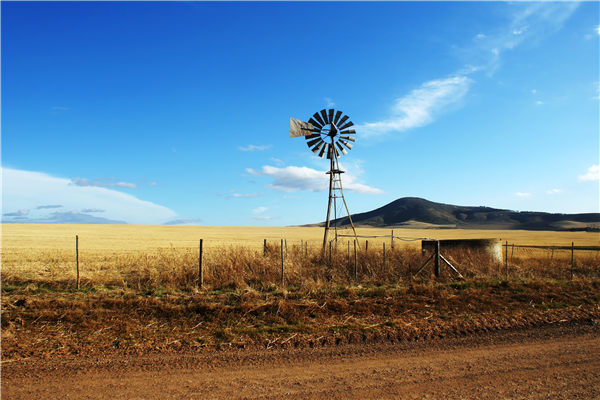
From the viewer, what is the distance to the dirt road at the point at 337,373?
5258mm

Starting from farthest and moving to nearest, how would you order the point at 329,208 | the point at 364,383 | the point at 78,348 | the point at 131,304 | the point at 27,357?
the point at 329,208, the point at 131,304, the point at 78,348, the point at 27,357, the point at 364,383

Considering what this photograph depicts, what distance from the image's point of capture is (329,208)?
72.8 ft

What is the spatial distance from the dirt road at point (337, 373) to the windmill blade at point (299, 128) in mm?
16462

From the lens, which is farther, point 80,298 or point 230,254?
point 230,254

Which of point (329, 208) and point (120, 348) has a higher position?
point (329, 208)

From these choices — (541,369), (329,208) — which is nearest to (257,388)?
(541,369)

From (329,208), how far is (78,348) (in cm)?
1644

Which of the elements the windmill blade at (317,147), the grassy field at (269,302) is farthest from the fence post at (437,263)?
the windmill blade at (317,147)

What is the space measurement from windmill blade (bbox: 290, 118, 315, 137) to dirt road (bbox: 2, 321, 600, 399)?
54.0 ft

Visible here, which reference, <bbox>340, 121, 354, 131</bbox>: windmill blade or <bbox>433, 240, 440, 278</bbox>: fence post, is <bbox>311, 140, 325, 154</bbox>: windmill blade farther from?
<bbox>433, 240, 440, 278</bbox>: fence post

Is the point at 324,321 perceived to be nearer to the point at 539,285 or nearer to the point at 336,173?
the point at 539,285

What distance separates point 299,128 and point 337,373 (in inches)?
705

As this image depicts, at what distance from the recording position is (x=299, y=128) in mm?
22406

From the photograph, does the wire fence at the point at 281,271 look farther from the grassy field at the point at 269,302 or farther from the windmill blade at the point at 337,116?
the windmill blade at the point at 337,116
